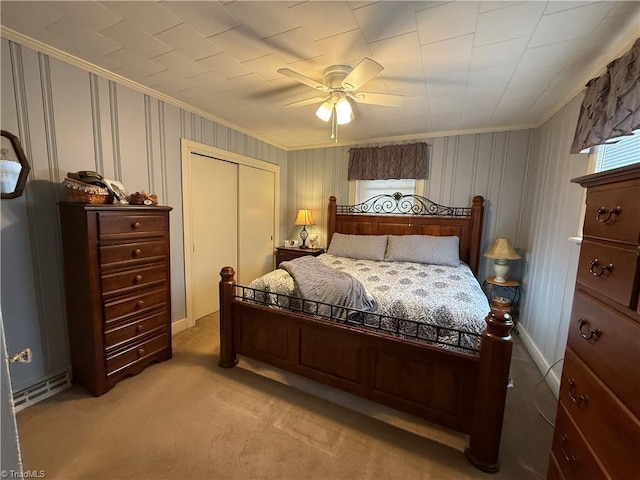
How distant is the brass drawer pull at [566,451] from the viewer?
40.6 inches

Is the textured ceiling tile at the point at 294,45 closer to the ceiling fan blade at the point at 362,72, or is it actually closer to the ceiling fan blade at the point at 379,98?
the ceiling fan blade at the point at 362,72

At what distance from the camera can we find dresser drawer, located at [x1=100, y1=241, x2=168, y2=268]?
1.87 meters

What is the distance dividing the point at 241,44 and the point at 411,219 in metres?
2.77

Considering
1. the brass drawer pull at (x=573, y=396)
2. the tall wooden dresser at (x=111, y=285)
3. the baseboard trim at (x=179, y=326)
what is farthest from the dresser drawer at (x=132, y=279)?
the brass drawer pull at (x=573, y=396)

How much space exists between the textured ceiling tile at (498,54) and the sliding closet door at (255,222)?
110 inches

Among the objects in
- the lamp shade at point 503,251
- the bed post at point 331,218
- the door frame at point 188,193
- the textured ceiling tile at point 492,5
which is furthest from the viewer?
the bed post at point 331,218

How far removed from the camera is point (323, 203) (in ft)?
14.3

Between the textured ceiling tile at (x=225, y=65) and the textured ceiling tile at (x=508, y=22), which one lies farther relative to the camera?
the textured ceiling tile at (x=225, y=65)

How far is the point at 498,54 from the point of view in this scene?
176cm

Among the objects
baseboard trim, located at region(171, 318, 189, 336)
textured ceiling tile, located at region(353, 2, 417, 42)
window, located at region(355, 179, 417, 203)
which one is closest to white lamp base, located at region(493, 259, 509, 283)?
window, located at region(355, 179, 417, 203)

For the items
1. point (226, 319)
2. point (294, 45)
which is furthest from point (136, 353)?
point (294, 45)

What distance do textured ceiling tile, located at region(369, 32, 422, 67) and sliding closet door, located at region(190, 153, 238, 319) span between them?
7.06ft

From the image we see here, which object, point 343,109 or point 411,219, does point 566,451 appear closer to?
point 343,109

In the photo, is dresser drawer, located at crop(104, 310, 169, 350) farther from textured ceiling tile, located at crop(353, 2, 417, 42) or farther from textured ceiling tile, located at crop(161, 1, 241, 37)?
textured ceiling tile, located at crop(353, 2, 417, 42)
